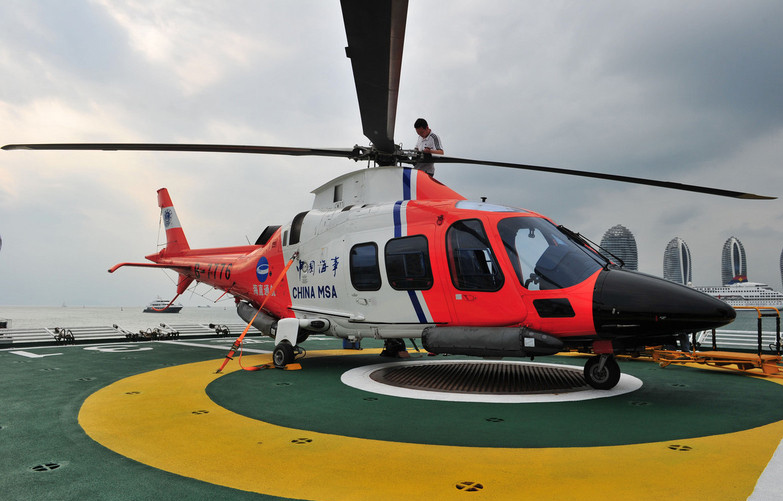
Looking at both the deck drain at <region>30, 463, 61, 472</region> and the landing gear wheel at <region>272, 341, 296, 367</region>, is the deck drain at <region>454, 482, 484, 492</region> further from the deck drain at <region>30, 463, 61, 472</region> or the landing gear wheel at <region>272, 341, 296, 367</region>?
the landing gear wheel at <region>272, 341, 296, 367</region>

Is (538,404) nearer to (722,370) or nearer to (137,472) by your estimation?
(137,472)

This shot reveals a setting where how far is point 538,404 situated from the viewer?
191 inches

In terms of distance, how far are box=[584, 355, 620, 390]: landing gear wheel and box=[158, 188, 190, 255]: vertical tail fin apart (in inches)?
Answer: 419

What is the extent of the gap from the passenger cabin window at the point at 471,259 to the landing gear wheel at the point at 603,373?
1.59 meters

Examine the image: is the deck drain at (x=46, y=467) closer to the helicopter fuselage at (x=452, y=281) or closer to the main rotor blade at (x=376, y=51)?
the main rotor blade at (x=376, y=51)

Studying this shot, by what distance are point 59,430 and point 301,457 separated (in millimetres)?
2314

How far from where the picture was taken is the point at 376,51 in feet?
12.1

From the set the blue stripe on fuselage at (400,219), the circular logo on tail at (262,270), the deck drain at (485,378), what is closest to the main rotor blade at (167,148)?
the blue stripe on fuselage at (400,219)

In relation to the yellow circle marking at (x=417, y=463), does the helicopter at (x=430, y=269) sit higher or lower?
higher

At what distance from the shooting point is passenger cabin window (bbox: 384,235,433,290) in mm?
6287

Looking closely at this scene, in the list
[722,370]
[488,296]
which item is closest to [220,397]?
[488,296]

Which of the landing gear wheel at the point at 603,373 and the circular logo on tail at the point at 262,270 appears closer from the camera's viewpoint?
the landing gear wheel at the point at 603,373

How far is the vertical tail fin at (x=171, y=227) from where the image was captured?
12.5 meters

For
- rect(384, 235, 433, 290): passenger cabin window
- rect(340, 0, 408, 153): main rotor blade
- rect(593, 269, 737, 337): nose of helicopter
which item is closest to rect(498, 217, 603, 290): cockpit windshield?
rect(593, 269, 737, 337): nose of helicopter
